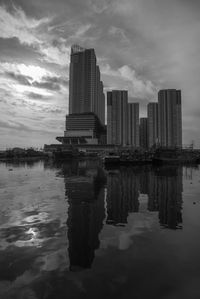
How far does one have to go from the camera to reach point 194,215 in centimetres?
1529

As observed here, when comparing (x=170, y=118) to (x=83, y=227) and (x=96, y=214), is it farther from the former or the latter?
(x=83, y=227)

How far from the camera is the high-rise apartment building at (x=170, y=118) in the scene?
196 meters

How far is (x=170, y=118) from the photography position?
19612cm

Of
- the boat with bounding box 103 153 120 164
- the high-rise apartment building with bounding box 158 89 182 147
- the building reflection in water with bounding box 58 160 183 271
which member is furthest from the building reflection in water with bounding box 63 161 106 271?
the high-rise apartment building with bounding box 158 89 182 147

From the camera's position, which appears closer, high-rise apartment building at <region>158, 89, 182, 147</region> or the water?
the water

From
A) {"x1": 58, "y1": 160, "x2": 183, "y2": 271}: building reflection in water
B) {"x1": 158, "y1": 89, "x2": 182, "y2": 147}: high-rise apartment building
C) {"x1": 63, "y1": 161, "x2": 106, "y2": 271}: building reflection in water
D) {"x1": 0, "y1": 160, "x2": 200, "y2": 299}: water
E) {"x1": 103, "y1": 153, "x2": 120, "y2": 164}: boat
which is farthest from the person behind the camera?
{"x1": 158, "y1": 89, "x2": 182, "y2": 147}: high-rise apartment building

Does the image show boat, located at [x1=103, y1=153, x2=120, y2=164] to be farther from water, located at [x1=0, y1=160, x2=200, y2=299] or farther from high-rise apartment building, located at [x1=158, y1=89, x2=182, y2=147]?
high-rise apartment building, located at [x1=158, y1=89, x2=182, y2=147]

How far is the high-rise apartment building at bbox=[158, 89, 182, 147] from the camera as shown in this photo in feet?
642

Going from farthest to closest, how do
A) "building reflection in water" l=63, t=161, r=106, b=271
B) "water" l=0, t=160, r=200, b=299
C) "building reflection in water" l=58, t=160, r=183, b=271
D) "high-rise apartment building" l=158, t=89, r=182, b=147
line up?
"high-rise apartment building" l=158, t=89, r=182, b=147 → "building reflection in water" l=58, t=160, r=183, b=271 → "building reflection in water" l=63, t=161, r=106, b=271 → "water" l=0, t=160, r=200, b=299

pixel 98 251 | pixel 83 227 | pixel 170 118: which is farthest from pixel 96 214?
pixel 170 118

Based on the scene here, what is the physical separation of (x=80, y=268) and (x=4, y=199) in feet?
46.8

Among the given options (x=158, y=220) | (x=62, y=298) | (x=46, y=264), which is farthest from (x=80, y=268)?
(x=158, y=220)

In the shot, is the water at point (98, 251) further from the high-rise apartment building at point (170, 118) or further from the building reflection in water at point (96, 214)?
the high-rise apartment building at point (170, 118)

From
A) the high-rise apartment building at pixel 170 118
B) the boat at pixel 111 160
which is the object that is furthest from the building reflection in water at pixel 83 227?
the high-rise apartment building at pixel 170 118
